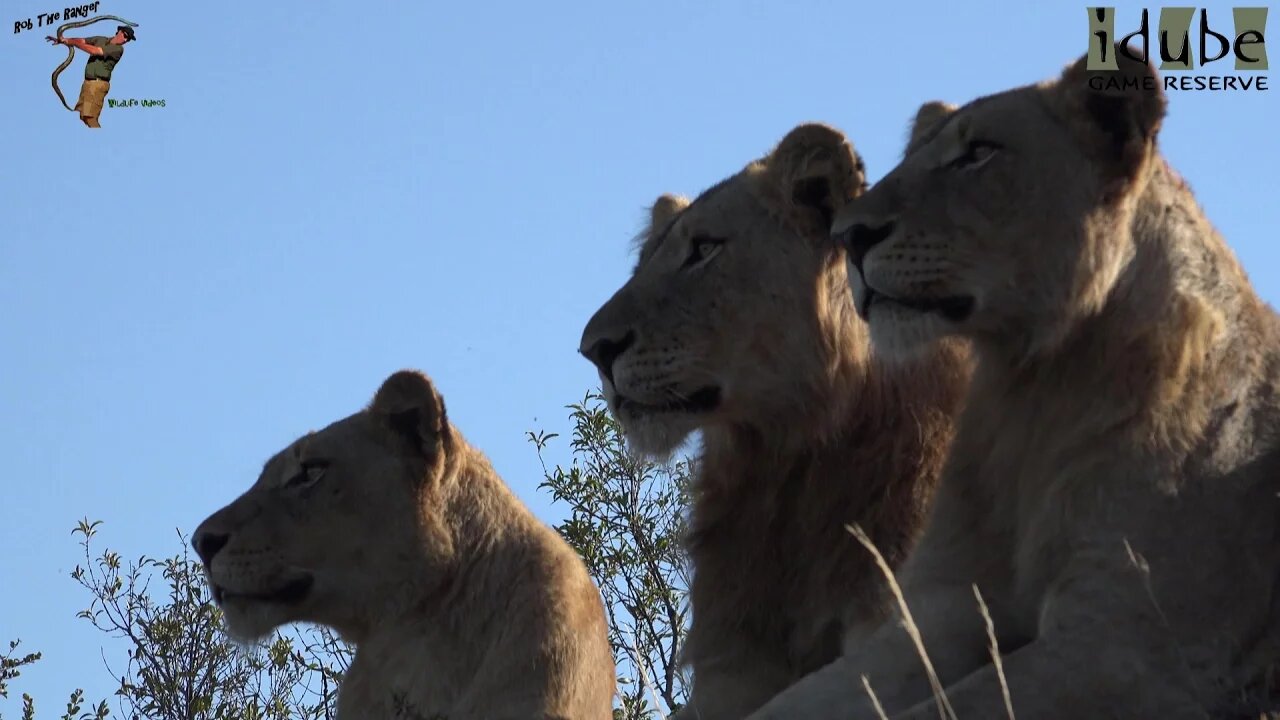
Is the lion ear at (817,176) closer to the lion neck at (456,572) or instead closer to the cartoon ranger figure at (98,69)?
the lion neck at (456,572)

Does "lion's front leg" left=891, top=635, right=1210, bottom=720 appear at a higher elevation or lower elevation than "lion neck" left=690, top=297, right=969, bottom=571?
lower

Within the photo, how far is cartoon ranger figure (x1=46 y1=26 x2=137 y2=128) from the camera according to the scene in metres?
12.0

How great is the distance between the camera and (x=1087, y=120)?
4.70m

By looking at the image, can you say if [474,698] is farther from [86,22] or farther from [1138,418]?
[86,22]

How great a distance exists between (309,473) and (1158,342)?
11.2 ft

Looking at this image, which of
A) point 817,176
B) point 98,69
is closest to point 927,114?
point 817,176

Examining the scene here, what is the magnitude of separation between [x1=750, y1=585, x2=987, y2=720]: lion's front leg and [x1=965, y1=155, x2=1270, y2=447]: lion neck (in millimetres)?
471

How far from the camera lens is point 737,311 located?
5793mm

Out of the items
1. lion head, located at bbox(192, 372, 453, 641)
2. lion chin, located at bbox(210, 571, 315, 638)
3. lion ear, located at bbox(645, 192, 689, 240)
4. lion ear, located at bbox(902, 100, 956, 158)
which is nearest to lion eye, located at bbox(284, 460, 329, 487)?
lion head, located at bbox(192, 372, 453, 641)

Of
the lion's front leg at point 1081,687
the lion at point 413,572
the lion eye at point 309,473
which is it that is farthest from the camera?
the lion eye at point 309,473

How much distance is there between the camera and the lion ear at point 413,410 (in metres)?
7.14

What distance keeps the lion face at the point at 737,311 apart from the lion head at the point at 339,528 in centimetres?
140

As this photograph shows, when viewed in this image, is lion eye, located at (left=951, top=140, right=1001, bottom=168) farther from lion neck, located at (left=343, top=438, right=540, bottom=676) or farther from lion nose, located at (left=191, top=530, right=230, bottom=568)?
lion nose, located at (left=191, top=530, right=230, bottom=568)

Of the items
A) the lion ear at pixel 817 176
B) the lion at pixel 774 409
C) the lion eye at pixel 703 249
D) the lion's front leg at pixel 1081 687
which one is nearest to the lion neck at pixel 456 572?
the lion at pixel 774 409
